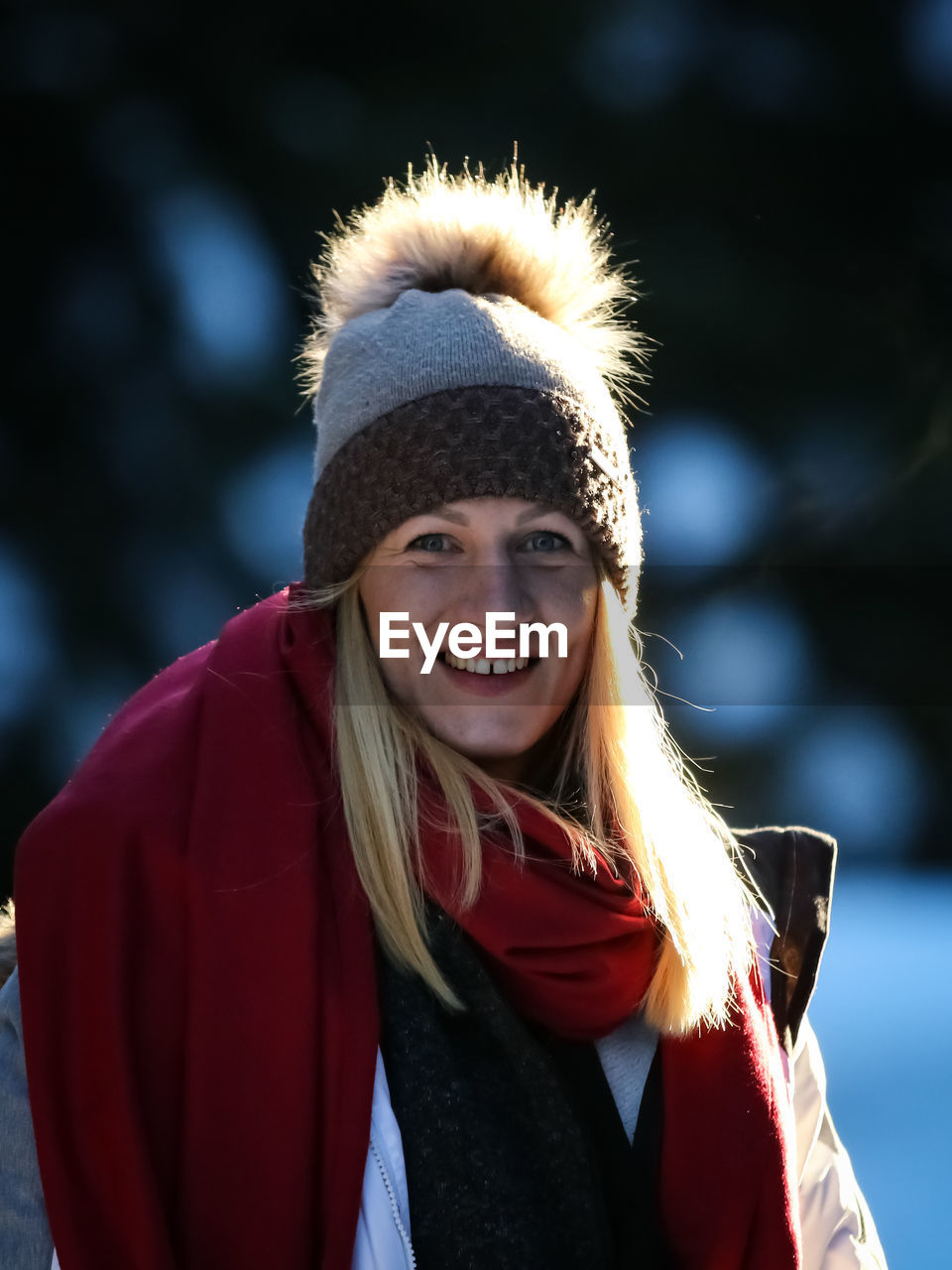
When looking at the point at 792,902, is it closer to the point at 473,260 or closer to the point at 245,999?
the point at 245,999

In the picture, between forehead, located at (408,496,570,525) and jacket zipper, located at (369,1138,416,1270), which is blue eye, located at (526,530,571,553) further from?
jacket zipper, located at (369,1138,416,1270)

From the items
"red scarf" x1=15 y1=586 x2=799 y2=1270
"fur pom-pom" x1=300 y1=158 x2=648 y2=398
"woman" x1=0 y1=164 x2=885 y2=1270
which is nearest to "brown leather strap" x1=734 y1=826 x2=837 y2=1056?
"woman" x1=0 y1=164 x2=885 y2=1270

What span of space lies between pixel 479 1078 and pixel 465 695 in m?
0.39

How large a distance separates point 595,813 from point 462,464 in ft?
1.47

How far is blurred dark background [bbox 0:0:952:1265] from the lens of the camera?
7.33ft

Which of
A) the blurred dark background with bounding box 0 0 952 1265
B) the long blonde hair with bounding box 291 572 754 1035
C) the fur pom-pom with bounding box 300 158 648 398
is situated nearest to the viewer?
the long blonde hair with bounding box 291 572 754 1035

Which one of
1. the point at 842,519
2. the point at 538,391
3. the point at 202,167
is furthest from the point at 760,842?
the point at 202,167

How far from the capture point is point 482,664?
127 centimetres

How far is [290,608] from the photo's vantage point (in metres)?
1.37

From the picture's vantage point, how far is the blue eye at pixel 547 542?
1317 millimetres

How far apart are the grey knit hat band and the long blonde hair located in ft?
0.25

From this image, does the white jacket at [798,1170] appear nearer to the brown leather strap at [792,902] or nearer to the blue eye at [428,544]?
the brown leather strap at [792,902]

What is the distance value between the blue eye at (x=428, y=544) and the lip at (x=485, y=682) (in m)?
0.12

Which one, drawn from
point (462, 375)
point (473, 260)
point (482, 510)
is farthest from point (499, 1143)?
point (473, 260)
